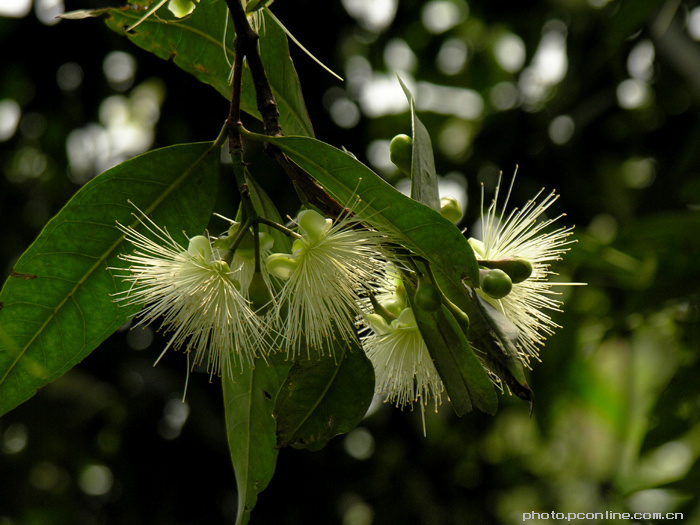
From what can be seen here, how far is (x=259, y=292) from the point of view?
1053 mm

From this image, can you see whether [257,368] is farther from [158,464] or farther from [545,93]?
[545,93]

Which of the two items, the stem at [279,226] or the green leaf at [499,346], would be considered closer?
the green leaf at [499,346]

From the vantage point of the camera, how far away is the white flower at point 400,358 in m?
1.11

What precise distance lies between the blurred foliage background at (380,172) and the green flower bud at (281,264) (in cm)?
144

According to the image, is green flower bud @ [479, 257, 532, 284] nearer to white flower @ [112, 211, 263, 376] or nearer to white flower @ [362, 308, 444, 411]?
white flower @ [362, 308, 444, 411]

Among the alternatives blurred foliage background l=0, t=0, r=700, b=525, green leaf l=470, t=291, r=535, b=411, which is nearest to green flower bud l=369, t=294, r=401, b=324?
green leaf l=470, t=291, r=535, b=411

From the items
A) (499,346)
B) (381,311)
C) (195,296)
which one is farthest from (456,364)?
(195,296)

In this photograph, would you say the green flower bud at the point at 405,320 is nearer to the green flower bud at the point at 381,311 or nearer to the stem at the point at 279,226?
the green flower bud at the point at 381,311

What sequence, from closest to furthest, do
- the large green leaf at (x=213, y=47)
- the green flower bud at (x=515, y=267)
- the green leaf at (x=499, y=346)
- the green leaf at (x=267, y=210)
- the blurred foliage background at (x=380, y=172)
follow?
the green leaf at (x=499, y=346) → the green flower bud at (x=515, y=267) → the green leaf at (x=267, y=210) → the large green leaf at (x=213, y=47) → the blurred foliage background at (x=380, y=172)

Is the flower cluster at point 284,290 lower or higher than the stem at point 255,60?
lower

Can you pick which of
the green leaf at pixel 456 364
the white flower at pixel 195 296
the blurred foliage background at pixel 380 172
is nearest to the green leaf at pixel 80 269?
the white flower at pixel 195 296

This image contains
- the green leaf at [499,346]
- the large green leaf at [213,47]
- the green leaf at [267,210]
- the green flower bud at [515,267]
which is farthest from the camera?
the large green leaf at [213,47]

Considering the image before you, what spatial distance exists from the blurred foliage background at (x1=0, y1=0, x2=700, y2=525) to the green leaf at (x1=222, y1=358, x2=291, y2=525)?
1353 mm

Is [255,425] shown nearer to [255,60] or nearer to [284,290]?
[284,290]
